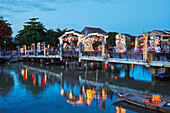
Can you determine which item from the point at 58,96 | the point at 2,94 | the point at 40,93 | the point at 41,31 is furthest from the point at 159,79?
the point at 41,31

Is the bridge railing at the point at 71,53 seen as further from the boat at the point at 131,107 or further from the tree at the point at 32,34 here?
the tree at the point at 32,34

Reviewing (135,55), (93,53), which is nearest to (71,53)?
(93,53)

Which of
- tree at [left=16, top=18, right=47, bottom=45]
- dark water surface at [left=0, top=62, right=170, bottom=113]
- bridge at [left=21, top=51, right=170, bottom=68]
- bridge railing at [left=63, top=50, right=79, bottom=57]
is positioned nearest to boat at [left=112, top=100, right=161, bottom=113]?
dark water surface at [left=0, top=62, right=170, bottom=113]

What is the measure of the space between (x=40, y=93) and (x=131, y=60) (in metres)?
10.4

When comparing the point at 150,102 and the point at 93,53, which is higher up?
the point at 93,53

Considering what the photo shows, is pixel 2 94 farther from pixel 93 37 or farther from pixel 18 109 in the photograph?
pixel 93 37

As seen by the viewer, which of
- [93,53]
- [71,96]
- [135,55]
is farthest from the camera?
[93,53]

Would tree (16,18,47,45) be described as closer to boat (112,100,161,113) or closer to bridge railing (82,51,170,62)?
bridge railing (82,51,170,62)

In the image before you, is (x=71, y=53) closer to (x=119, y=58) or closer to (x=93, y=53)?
(x=93, y=53)

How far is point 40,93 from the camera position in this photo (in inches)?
619

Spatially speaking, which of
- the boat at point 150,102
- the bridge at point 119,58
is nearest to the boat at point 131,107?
the boat at point 150,102

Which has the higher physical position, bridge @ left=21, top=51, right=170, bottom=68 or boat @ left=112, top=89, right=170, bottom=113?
bridge @ left=21, top=51, right=170, bottom=68

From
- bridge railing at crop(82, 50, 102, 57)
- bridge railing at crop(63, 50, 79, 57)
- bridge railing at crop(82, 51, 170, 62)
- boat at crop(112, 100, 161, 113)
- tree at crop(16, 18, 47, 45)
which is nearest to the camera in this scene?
boat at crop(112, 100, 161, 113)

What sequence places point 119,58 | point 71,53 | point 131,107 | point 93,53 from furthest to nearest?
point 71,53 < point 93,53 < point 119,58 < point 131,107
